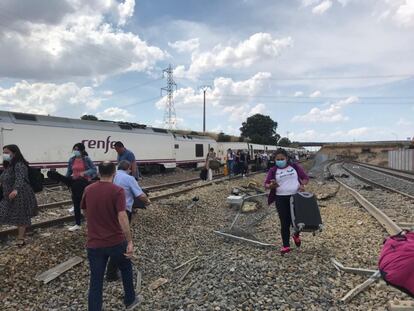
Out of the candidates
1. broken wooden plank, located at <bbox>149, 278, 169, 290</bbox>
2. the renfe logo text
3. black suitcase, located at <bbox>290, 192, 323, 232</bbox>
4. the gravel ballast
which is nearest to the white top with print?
black suitcase, located at <bbox>290, 192, 323, 232</bbox>

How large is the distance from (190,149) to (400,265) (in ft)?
106

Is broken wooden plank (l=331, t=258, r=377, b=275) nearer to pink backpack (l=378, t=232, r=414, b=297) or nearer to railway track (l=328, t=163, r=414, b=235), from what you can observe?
pink backpack (l=378, t=232, r=414, b=297)

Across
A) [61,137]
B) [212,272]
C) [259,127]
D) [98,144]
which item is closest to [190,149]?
[98,144]

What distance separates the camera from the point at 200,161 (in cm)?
3762

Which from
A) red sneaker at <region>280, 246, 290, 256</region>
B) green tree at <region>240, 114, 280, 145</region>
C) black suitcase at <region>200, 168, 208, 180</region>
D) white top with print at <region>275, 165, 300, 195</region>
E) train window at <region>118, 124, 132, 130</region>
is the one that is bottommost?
red sneaker at <region>280, 246, 290, 256</region>

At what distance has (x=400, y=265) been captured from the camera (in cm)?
333

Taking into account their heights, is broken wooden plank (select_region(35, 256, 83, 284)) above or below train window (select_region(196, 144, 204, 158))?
below

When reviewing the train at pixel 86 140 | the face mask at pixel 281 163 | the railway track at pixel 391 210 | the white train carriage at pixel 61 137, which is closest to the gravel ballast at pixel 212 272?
the railway track at pixel 391 210

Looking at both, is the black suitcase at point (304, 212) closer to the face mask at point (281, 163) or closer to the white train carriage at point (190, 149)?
the face mask at point (281, 163)

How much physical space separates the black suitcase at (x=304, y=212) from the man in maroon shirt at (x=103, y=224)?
3.07 metres

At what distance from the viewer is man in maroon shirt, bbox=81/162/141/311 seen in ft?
14.1

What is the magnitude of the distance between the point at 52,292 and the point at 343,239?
5360mm

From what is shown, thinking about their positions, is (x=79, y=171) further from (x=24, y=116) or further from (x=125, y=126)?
(x=125, y=126)

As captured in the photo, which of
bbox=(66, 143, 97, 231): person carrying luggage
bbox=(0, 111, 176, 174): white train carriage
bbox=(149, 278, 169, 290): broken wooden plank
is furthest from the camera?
bbox=(0, 111, 176, 174): white train carriage
